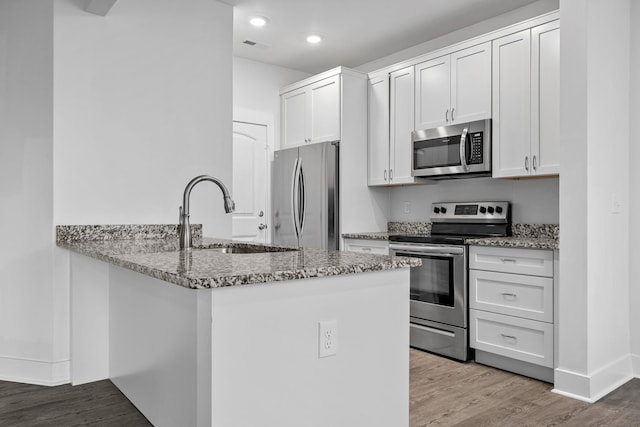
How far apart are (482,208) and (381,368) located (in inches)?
94.5

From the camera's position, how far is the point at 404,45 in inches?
172

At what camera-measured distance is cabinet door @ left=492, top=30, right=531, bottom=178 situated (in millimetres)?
3217

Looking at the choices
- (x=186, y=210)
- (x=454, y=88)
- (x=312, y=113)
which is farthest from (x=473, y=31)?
(x=186, y=210)

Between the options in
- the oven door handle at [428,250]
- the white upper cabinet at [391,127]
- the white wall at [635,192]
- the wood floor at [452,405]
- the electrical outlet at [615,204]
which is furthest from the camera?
the white upper cabinet at [391,127]

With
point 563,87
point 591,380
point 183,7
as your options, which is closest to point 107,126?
point 183,7

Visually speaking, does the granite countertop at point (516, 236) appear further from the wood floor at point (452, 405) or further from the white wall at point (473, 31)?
the white wall at point (473, 31)

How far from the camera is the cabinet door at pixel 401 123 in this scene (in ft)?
13.2

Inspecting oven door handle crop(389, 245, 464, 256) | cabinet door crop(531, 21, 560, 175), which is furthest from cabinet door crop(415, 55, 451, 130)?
oven door handle crop(389, 245, 464, 256)

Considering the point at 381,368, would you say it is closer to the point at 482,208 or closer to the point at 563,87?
the point at 563,87

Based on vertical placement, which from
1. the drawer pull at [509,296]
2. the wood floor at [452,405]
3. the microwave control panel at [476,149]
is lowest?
the wood floor at [452,405]

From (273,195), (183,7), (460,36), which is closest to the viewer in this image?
(183,7)

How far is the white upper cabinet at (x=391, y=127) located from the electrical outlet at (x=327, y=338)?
2698 mm

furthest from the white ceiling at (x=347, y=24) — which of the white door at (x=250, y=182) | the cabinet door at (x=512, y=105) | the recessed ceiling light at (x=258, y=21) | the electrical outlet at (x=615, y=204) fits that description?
the electrical outlet at (x=615, y=204)

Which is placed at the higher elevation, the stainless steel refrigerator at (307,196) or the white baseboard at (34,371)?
the stainless steel refrigerator at (307,196)
